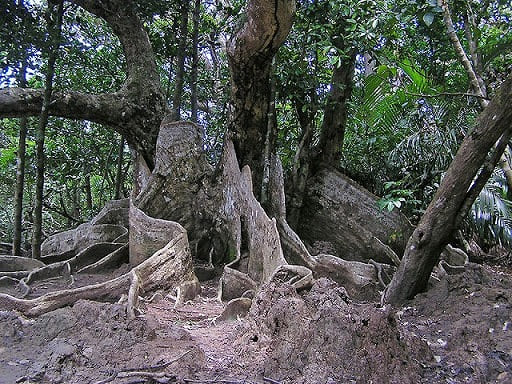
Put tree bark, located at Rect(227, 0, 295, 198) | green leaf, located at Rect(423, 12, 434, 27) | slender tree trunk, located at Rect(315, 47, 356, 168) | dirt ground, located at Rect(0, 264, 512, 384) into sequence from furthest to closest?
1. slender tree trunk, located at Rect(315, 47, 356, 168)
2. tree bark, located at Rect(227, 0, 295, 198)
3. green leaf, located at Rect(423, 12, 434, 27)
4. dirt ground, located at Rect(0, 264, 512, 384)

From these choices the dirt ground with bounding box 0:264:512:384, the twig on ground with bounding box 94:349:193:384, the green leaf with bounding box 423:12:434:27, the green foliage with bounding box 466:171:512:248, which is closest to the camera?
the twig on ground with bounding box 94:349:193:384

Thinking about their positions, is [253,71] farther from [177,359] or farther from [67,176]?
[67,176]

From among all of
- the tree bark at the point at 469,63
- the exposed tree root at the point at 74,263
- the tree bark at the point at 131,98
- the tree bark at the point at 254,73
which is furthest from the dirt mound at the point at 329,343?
the tree bark at the point at 131,98

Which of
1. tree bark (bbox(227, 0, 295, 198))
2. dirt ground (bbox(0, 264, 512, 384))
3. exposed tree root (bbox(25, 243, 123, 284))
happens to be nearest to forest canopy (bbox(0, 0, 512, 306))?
tree bark (bbox(227, 0, 295, 198))

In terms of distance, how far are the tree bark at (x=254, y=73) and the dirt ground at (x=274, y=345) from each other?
8.08 feet

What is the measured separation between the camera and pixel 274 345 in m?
2.60

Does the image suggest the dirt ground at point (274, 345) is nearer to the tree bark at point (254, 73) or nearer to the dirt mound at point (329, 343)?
the dirt mound at point (329, 343)

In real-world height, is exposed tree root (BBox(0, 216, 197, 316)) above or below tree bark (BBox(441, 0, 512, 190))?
below

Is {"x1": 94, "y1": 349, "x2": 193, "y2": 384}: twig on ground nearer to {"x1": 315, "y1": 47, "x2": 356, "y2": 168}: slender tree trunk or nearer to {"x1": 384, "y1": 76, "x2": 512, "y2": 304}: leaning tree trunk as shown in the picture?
{"x1": 384, "y1": 76, "x2": 512, "y2": 304}: leaning tree trunk

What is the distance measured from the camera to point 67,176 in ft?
28.6

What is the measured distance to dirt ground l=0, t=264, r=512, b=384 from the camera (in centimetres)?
235

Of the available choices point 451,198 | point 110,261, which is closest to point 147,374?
Answer: point 451,198

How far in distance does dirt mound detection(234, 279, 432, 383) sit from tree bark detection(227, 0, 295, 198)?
2553 mm

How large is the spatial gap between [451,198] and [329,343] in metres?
1.67
